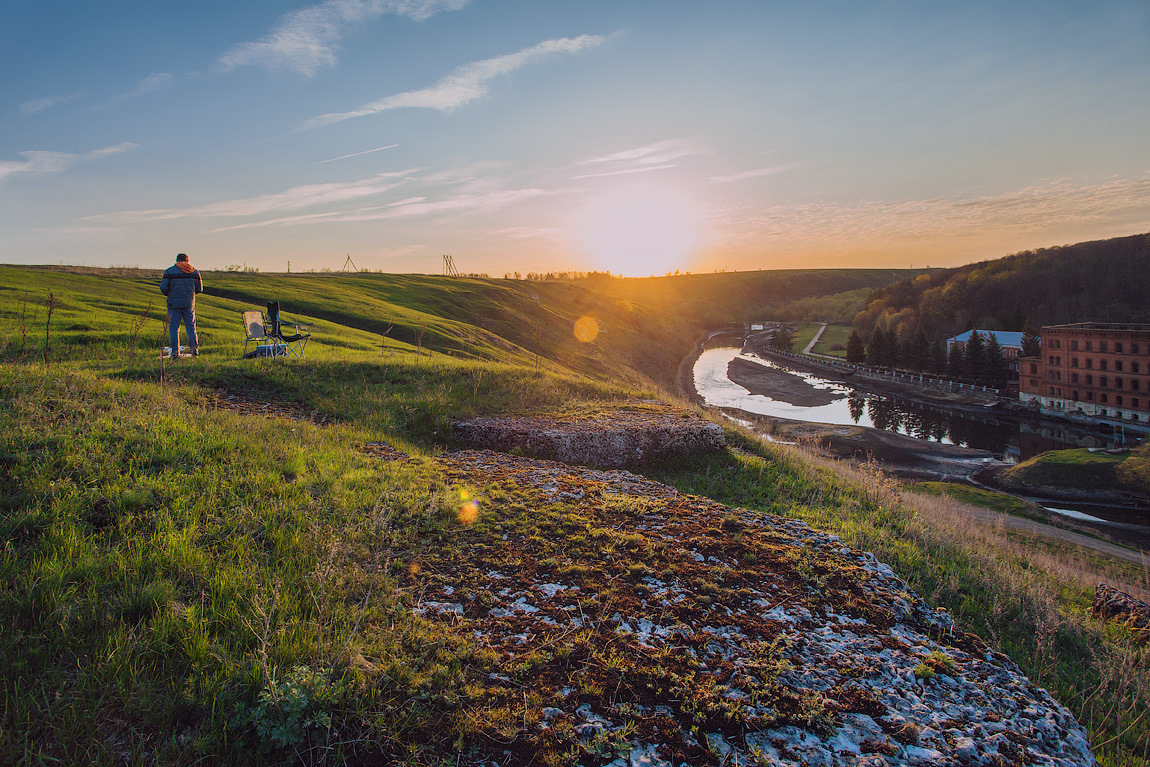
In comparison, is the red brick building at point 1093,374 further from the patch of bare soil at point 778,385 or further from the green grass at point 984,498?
the green grass at point 984,498

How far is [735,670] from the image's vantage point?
330cm

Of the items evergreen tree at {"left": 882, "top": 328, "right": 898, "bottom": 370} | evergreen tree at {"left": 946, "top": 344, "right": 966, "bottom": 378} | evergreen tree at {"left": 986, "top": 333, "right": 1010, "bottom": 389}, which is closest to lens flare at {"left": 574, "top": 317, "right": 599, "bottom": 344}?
evergreen tree at {"left": 882, "top": 328, "right": 898, "bottom": 370}

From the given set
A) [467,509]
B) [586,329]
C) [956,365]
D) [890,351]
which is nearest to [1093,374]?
[956,365]

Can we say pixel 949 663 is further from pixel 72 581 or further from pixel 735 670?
pixel 72 581

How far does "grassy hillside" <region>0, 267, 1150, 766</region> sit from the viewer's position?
8.59 ft

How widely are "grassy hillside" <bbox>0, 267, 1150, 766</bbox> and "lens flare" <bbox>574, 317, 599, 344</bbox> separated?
167 ft

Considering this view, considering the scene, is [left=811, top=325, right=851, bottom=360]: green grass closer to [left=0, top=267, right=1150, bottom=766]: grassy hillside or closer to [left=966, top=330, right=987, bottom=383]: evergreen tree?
[left=966, top=330, right=987, bottom=383]: evergreen tree

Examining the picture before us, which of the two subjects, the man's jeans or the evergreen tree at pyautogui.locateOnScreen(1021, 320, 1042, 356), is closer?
the man's jeans

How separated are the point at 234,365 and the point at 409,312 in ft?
85.7

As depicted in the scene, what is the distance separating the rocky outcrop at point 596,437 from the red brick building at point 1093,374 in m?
61.1

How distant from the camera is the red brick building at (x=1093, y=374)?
49.0 meters

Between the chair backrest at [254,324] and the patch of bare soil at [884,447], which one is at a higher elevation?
the chair backrest at [254,324]

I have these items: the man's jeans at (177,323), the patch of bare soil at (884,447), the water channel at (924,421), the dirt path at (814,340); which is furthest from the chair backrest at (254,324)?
the dirt path at (814,340)

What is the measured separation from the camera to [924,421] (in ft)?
164
